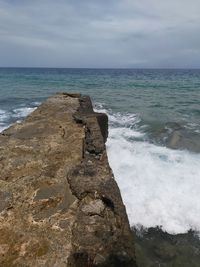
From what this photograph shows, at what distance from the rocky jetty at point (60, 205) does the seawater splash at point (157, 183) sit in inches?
64.7

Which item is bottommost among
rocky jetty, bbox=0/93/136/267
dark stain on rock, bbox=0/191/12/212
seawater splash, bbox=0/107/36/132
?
seawater splash, bbox=0/107/36/132

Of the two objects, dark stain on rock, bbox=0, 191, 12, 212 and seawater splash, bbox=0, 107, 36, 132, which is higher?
dark stain on rock, bbox=0, 191, 12, 212

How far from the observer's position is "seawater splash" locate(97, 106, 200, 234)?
504cm

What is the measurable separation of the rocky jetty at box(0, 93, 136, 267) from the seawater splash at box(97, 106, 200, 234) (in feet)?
5.40

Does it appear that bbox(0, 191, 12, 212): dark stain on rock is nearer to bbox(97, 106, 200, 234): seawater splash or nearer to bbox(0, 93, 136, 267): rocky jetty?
bbox(0, 93, 136, 267): rocky jetty

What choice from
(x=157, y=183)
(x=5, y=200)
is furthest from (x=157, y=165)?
(x=5, y=200)

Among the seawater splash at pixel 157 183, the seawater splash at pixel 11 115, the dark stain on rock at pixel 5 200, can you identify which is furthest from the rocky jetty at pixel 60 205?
the seawater splash at pixel 11 115

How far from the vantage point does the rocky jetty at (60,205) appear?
2.26 meters

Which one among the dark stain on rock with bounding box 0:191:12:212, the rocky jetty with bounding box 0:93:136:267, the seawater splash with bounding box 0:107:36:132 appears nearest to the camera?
the rocky jetty with bounding box 0:93:136:267

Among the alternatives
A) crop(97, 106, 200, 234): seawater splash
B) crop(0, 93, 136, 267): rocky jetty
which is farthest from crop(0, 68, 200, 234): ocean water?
crop(0, 93, 136, 267): rocky jetty

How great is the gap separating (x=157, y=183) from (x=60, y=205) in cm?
366

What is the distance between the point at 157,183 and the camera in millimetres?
6156

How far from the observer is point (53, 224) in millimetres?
2521

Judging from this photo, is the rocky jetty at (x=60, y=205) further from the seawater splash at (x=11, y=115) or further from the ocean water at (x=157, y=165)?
Result: the seawater splash at (x=11, y=115)
